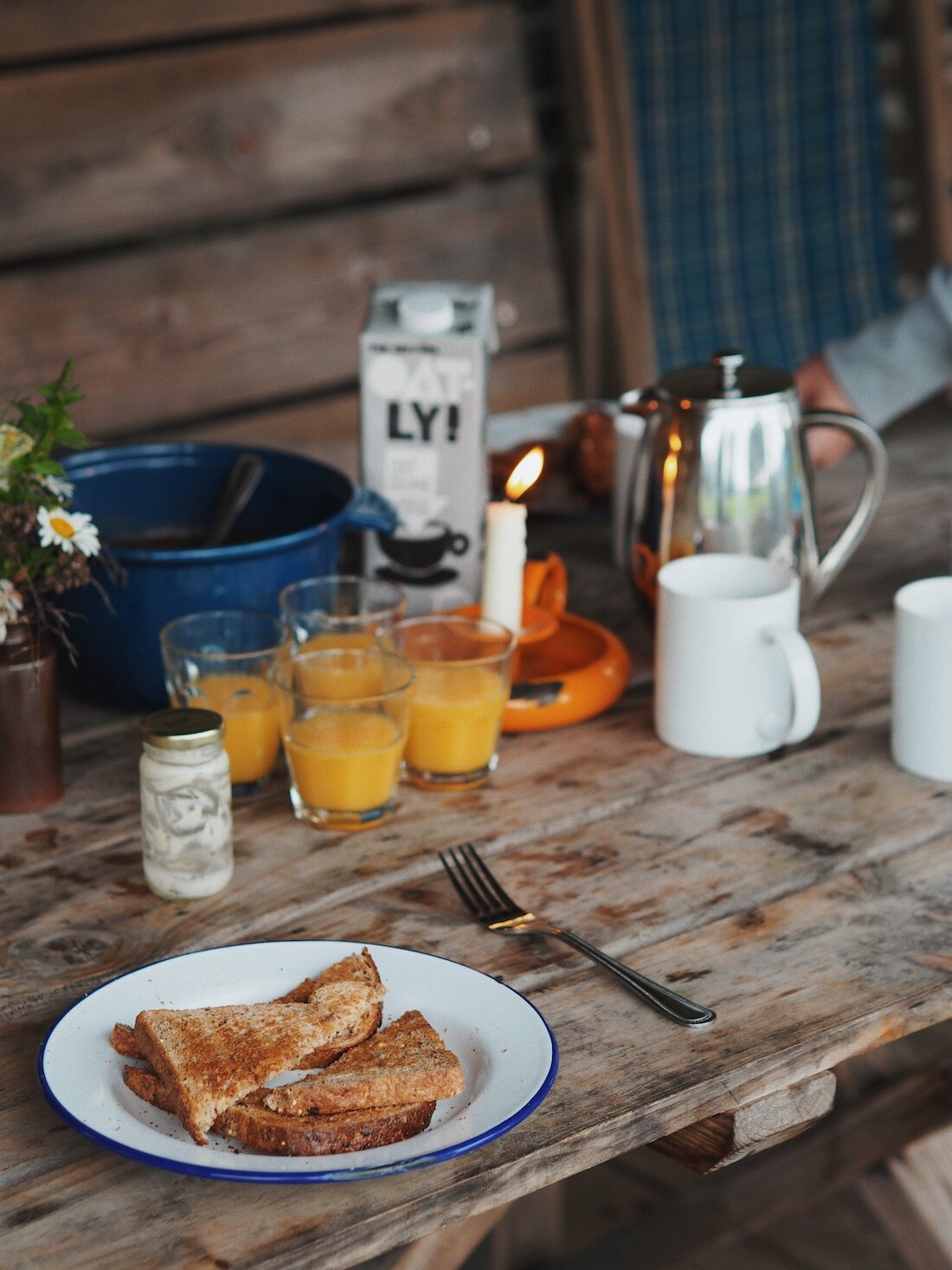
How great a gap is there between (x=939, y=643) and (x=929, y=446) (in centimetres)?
93

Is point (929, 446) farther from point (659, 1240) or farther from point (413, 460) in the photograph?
point (659, 1240)

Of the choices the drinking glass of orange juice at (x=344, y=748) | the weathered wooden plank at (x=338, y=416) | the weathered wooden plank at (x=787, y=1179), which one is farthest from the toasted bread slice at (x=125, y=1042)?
the weathered wooden plank at (x=338, y=416)

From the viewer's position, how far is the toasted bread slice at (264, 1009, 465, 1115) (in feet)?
2.22

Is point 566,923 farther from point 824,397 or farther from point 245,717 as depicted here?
point 824,397

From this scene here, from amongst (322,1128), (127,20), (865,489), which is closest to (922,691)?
(865,489)

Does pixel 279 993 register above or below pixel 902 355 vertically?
below

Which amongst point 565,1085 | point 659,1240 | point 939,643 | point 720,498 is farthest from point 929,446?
point 565,1085

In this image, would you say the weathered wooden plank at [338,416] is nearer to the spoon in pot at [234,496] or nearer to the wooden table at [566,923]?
the spoon in pot at [234,496]

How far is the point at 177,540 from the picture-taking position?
1.24m

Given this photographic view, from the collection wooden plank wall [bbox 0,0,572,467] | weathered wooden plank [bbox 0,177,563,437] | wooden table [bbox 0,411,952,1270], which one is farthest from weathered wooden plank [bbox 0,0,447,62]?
wooden table [bbox 0,411,952,1270]

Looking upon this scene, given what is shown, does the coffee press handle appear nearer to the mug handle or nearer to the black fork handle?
the mug handle

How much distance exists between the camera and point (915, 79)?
275cm

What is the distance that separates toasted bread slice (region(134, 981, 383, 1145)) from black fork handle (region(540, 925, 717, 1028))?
0.14 meters

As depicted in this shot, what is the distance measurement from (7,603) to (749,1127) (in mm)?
552
